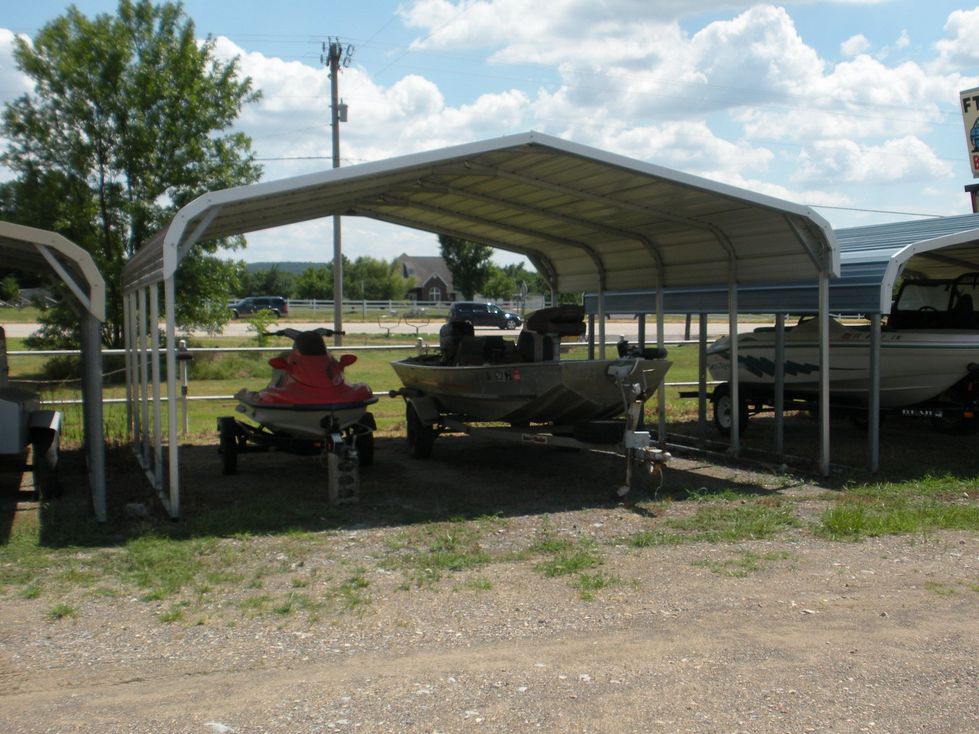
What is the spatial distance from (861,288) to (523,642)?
6.96 m

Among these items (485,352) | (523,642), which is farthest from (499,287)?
(523,642)

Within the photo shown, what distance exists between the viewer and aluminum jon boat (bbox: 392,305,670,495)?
10242mm

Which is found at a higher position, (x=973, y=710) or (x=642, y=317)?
(x=642, y=317)

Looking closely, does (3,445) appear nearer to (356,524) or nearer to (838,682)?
(356,524)

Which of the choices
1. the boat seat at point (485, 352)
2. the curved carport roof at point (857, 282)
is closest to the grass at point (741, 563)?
the curved carport roof at point (857, 282)

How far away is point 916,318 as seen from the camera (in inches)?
553

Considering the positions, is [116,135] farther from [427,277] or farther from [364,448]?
[427,277]

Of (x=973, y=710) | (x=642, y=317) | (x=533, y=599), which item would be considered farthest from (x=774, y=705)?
(x=642, y=317)

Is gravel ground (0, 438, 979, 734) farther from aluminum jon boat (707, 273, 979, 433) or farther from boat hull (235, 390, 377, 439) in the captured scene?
aluminum jon boat (707, 273, 979, 433)

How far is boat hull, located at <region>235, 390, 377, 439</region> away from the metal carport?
5.24 metres

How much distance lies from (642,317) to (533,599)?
8.96 meters

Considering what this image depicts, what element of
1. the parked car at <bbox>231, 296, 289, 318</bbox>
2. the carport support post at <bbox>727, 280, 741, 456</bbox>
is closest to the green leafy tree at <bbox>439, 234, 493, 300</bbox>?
the parked car at <bbox>231, 296, 289, 318</bbox>

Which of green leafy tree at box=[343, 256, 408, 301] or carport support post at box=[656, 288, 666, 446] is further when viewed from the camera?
green leafy tree at box=[343, 256, 408, 301]

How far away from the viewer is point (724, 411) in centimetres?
1500
